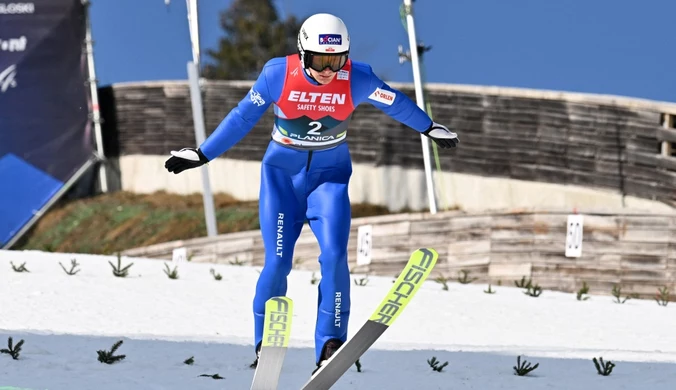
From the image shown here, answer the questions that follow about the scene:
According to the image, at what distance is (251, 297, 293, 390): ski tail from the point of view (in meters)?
6.78

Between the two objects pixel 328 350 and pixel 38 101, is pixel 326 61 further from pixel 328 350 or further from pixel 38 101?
pixel 38 101

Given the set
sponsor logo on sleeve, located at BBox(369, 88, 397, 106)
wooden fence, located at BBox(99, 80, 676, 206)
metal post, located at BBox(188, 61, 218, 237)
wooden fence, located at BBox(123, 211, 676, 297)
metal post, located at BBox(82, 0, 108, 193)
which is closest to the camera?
sponsor logo on sleeve, located at BBox(369, 88, 397, 106)

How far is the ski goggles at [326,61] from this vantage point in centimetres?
751

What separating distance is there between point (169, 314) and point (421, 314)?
80.6 inches

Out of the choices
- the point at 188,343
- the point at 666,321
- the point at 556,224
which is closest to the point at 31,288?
→ the point at 188,343

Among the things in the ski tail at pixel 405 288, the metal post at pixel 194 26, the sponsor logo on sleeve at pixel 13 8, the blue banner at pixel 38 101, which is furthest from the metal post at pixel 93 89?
the ski tail at pixel 405 288

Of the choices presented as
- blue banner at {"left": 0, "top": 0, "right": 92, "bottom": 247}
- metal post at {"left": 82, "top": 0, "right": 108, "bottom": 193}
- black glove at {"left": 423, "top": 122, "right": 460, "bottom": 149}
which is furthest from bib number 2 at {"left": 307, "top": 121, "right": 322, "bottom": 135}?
metal post at {"left": 82, "top": 0, "right": 108, "bottom": 193}

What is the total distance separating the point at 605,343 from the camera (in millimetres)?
9711

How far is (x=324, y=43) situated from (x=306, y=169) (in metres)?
0.81

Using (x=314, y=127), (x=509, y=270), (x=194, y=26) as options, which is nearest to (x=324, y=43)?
(x=314, y=127)

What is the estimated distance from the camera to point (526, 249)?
565 inches

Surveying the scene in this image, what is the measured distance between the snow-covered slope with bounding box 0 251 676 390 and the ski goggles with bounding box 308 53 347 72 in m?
1.80

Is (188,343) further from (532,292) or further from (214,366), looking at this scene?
(532,292)

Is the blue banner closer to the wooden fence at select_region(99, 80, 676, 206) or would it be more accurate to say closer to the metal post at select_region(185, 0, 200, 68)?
the wooden fence at select_region(99, 80, 676, 206)
